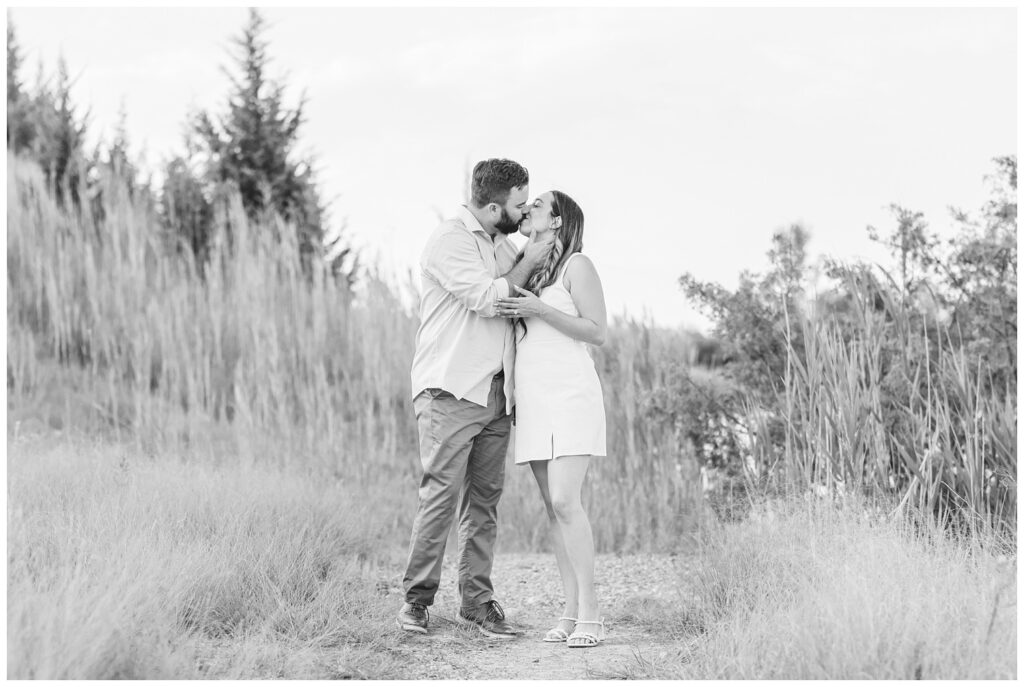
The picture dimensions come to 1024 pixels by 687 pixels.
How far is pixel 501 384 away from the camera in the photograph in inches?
168

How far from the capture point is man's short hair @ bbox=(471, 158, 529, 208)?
4215 millimetres

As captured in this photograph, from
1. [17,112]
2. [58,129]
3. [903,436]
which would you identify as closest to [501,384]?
[903,436]

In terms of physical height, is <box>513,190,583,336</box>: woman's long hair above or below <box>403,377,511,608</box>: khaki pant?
above

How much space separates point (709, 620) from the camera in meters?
4.02

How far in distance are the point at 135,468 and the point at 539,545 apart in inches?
103

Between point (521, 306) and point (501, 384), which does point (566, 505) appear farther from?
point (521, 306)

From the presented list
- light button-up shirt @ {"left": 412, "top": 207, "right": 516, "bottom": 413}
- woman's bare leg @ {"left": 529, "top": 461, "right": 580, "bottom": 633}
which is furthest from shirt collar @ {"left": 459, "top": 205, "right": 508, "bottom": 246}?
woman's bare leg @ {"left": 529, "top": 461, "right": 580, "bottom": 633}

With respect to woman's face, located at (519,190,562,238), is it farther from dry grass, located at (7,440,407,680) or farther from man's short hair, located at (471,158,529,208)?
dry grass, located at (7,440,407,680)

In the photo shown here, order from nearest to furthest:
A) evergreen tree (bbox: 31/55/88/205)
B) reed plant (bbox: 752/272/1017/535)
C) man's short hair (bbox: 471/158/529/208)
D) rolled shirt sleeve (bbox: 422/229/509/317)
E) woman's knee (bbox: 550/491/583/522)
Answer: woman's knee (bbox: 550/491/583/522) → rolled shirt sleeve (bbox: 422/229/509/317) → man's short hair (bbox: 471/158/529/208) → reed plant (bbox: 752/272/1017/535) → evergreen tree (bbox: 31/55/88/205)

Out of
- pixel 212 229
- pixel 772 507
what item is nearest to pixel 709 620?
pixel 772 507

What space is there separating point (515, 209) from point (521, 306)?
21.2 inches

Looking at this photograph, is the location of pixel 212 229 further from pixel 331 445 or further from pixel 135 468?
pixel 135 468

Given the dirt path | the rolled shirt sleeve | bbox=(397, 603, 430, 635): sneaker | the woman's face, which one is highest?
the woman's face

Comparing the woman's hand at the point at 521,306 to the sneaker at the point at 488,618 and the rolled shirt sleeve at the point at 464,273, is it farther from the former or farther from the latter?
the sneaker at the point at 488,618
